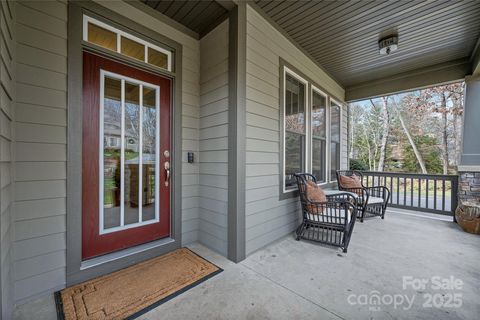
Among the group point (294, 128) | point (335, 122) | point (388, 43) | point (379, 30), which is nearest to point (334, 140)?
point (335, 122)

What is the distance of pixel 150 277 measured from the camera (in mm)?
1881

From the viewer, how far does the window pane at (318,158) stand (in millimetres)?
3862

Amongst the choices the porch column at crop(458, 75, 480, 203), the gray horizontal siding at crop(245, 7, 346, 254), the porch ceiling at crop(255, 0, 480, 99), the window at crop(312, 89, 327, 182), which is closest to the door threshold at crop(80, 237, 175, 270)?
the gray horizontal siding at crop(245, 7, 346, 254)

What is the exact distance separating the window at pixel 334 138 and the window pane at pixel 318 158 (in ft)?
1.40

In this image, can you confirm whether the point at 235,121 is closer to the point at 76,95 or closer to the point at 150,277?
the point at 76,95

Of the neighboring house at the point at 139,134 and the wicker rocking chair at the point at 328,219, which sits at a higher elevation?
the neighboring house at the point at 139,134

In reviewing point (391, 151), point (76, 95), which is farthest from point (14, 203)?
point (391, 151)

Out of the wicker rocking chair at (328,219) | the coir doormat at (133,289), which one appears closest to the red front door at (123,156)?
the coir doormat at (133,289)

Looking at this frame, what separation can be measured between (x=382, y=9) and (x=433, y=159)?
9.75 meters

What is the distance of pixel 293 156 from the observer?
3227 mm

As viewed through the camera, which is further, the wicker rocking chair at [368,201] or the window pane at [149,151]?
the wicker rocking chair at [368,201]

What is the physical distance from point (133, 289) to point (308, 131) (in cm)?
319

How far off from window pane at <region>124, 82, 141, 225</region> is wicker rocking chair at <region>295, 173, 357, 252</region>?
2.09 m

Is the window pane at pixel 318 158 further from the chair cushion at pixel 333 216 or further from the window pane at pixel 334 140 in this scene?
the chair cushion at pixel 333 216
